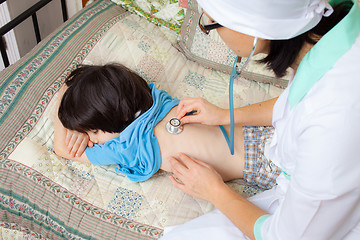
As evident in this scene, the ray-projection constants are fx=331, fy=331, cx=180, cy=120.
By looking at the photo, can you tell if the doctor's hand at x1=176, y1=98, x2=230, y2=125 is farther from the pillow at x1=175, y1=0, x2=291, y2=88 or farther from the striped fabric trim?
the pillow at x1=175, y1=0, x2=291, y2=88

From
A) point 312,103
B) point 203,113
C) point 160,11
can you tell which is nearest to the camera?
point 312,103

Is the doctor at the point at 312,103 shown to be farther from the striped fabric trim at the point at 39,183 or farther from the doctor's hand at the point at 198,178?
the striped fabric trim at the point at 39,183

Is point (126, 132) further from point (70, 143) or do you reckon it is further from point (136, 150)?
point (70, 143)

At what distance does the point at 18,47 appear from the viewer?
6.32 ft

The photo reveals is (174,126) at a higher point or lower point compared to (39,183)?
higher

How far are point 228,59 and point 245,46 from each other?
0.85 meters

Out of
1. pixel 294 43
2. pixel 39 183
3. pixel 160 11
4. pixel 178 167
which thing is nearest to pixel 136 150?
pixel 178 167

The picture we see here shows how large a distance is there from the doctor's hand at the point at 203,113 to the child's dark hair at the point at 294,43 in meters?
0.38

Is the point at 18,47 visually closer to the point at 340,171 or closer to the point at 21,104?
the point at 21,104

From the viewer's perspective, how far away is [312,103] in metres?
0.65

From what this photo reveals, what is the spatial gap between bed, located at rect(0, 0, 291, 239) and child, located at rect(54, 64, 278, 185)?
0.23 feet

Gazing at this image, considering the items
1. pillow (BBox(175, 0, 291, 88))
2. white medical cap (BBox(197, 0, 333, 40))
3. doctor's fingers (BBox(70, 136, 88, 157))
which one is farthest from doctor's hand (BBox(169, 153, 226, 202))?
pillow (BBox(175, 0, 291, 88))

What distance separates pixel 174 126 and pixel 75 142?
0.37 m

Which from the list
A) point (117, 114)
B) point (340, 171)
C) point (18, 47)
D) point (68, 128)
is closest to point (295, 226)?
point (340, 171)
